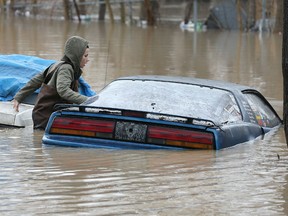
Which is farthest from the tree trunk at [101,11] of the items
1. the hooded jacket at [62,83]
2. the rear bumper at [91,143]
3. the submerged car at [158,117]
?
the rear bumper at [91,143]

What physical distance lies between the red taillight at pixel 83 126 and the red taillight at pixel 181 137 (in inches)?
16.6

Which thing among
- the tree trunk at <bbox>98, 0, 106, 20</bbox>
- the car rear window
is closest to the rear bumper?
the car rear window

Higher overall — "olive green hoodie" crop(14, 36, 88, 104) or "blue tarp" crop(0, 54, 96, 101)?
"olive green hoodie" crop(14, 36, 88, 104)

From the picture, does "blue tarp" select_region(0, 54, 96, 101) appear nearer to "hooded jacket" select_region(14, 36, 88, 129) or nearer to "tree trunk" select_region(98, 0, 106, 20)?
"hooded jacket" select_region(14, 36, 88, 129)

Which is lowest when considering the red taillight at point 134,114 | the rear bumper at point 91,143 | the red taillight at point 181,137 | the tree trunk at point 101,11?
the tree trunk at point 101,11

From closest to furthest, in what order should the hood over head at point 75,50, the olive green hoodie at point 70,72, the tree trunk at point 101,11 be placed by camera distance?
1. the olive green hoodie at point 70,72
2. the hood over head at point 75,50
3. the tree trunk at point 101,11

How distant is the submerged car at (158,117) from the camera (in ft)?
29.1

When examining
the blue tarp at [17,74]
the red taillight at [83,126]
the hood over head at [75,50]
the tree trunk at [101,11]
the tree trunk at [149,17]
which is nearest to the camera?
the red taillight at [83,126]

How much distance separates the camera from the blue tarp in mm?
11758

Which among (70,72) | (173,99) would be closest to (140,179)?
(173,99)

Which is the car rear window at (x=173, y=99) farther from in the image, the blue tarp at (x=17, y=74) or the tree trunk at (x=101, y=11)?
the tree trunk at (x=101, y=11)

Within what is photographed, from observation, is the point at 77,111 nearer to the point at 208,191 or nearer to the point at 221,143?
the point at 221,143

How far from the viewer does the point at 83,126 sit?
9.02m


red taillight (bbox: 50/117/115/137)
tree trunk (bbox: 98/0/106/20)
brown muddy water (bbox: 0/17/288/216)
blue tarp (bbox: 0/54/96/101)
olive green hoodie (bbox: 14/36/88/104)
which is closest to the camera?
brown muddy water (bbox: 0/17/288/216)
